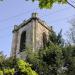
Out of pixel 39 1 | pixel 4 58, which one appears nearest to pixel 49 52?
pixel 4 58

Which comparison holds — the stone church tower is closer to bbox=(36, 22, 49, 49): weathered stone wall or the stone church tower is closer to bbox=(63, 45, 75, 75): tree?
bbox=(36, 22, 49, 49): weathered stone wall

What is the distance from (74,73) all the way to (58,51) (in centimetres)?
307

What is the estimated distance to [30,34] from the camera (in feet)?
119

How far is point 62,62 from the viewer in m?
24.9

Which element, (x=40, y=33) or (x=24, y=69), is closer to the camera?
(x=24, y=69)

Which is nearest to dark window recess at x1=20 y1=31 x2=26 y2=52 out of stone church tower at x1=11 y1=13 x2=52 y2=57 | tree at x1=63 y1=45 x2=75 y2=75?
stone church tower at x1=11 y1=13 x2=52 y2=57

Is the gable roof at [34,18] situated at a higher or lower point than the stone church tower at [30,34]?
higher

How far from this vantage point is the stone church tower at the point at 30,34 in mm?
35625

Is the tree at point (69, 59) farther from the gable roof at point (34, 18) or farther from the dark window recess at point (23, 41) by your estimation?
the gable roof at point (34, 18)

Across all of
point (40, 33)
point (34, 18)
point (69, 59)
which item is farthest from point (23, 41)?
point (69, 59)

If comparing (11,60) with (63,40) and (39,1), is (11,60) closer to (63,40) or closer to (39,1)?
(63,40)

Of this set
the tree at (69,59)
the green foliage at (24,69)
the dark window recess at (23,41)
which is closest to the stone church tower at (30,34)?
the dark window recess at (23,41)

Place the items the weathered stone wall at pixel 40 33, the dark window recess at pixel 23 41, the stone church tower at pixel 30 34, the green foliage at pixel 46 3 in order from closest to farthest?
the green foliage at pixel 46 3, the weathered stone wall at pixel 40 33, the stone church tower at pixel 30 34, the dark window recess at pixel 23 41

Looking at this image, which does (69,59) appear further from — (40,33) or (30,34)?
(40,33)
